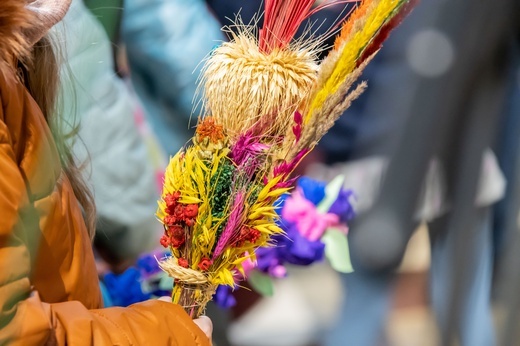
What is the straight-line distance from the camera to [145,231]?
1.92 metres

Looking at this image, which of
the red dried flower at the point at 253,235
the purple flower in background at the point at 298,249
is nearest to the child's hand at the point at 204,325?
the red dried flower at the point at 253,235

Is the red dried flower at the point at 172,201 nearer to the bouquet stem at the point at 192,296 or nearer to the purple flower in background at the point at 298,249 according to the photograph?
the bouquet stem at the point at 192,296

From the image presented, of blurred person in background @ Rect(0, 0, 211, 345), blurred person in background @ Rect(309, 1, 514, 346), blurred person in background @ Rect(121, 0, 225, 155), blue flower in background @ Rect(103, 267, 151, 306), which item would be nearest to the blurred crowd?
blurred person in background @ Rect(309, 1, 514, 346)

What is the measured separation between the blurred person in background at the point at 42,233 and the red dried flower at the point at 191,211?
0.11 m

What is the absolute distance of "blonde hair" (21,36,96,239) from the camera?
92cm

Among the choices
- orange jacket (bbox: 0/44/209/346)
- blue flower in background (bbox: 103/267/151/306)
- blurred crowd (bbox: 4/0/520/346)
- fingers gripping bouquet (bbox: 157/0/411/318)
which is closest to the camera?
orange jacket (bbox: 0/44/209/346)

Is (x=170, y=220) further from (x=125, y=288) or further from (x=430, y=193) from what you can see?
(x=125, y=288)

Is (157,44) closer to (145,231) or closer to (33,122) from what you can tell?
(145,231)

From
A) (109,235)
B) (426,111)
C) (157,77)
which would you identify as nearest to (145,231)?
(109,235)

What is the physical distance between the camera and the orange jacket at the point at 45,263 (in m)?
0.72

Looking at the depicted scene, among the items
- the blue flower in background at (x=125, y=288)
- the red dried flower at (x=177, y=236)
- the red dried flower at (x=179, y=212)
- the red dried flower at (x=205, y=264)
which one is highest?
the red dried flower at (x=179, y=212)

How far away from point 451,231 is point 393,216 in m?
0.09

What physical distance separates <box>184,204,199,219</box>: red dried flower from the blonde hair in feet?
0.58

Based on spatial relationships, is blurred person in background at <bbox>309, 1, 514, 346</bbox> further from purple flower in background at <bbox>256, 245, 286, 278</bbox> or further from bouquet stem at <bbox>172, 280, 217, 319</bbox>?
purple flower in background at <bbox>256, 245, 286, 278</bbox>
